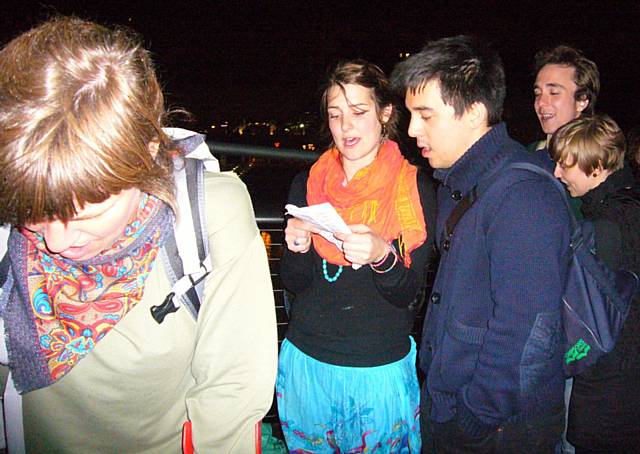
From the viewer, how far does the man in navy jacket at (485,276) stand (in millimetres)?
1365

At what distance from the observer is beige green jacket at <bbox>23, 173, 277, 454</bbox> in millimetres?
1129

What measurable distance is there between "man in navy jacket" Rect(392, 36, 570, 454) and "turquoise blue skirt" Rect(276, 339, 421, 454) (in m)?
0.19

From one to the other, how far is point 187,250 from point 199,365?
32cm

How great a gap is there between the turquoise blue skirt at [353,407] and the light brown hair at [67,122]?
4.46 feet

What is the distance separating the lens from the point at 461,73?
5.25ft

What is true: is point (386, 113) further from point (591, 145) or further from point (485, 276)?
point (485, 276)

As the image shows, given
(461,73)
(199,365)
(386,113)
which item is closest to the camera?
(199,365)

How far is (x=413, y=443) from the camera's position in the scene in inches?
78.5

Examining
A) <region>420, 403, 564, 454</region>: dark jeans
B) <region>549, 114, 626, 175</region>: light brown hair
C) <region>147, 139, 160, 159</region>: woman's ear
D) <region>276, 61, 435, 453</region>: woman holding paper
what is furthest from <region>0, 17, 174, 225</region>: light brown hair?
<region>549, 114, 626, 175</region>: light brown hair

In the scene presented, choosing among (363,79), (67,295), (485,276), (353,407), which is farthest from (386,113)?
(67,295)

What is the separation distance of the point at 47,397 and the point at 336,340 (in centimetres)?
115

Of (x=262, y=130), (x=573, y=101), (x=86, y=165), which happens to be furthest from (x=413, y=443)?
(x=262, y=130)

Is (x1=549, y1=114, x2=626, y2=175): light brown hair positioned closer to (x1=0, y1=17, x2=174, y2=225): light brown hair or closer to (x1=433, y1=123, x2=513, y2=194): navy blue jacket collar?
(x1=433, y1=123, x2=513, y2=194): navy blue jacket collar

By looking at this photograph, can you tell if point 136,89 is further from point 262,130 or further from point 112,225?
point 262,130
